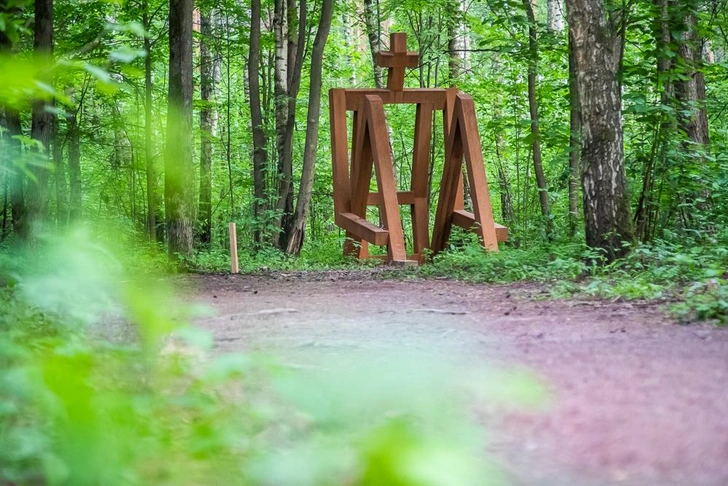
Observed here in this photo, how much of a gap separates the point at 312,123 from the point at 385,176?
3.53 meters

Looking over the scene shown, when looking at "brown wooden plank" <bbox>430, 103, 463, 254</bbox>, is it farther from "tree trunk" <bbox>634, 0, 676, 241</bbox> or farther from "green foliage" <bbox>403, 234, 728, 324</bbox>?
"tree trunk" <bbox>634, 0, 676, 241</bbox>

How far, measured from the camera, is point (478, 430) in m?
2.70

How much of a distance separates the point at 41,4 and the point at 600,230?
6.82 m

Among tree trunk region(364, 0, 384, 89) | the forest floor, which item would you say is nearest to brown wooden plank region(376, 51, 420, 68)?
tree trunk region(364, 0, 384, 89)

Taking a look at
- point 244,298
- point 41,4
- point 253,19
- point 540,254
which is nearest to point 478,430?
point 244,298

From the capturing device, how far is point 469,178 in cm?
1195

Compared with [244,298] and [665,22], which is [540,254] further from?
[244,298]

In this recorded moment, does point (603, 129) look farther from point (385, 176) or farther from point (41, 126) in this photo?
point (41, 126)

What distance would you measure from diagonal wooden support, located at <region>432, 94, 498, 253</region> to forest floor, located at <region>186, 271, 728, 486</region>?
11.8 ft

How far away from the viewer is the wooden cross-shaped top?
1235 centimetres

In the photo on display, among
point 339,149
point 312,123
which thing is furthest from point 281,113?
point 339,149

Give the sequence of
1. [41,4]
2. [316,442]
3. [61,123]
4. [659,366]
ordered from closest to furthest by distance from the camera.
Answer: [316,442]
[659,366]
[41,4]
[61,123]

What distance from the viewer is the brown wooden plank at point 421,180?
43.4 ft

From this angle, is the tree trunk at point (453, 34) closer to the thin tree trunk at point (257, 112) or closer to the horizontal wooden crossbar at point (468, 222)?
the thin tree trunk at point (257, 112)
